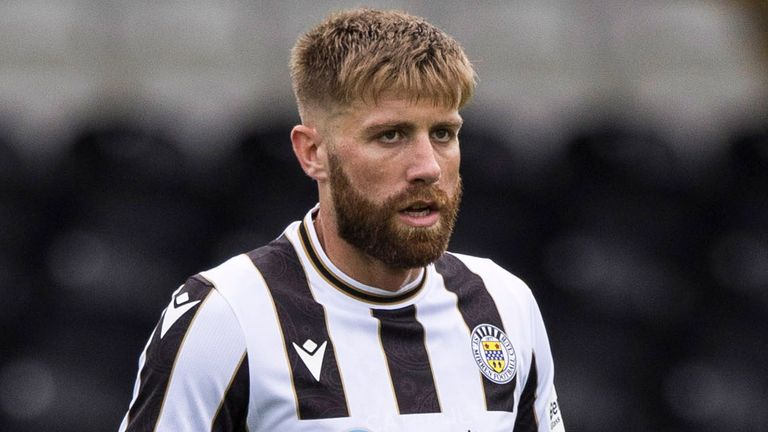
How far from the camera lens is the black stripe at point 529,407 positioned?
2.43 m

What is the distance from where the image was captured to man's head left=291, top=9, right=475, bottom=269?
2176mm

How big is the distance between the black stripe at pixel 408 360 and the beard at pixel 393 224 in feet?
0.36

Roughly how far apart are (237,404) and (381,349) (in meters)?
0.29

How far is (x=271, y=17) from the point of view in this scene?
6.85 m

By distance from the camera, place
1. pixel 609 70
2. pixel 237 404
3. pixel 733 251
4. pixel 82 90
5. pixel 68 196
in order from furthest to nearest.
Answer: pixel 609 70
pixel 82 90
pixel 733 251
pixel 68 196
pixel 237 404

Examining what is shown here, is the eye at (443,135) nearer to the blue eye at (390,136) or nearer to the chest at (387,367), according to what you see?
the blue eye at (390,136)

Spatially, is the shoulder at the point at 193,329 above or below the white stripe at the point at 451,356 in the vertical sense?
above

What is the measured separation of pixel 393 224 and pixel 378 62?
27cm

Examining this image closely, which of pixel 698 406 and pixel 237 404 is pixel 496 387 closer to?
pixel 237 404

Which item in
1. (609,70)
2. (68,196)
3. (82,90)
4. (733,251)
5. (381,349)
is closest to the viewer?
(381,349)

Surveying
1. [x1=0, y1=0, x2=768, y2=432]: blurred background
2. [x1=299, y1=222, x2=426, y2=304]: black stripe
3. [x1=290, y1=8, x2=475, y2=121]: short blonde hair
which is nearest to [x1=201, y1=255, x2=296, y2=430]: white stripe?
[x1=299, y1=222, x2=426, y2=304]: black stripe

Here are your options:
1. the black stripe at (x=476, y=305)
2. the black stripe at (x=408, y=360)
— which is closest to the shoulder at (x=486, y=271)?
the black stripe at (x=476, y=305)

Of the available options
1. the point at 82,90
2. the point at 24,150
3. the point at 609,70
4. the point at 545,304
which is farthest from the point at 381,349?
the point at 609,70

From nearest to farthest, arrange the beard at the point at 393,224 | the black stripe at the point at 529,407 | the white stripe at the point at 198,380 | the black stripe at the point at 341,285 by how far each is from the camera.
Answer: the white stripe at the point at 198,380, the beard at the point at 393,224, the black stripe at the point at 341,285, the black stripe at the point at 529,407
